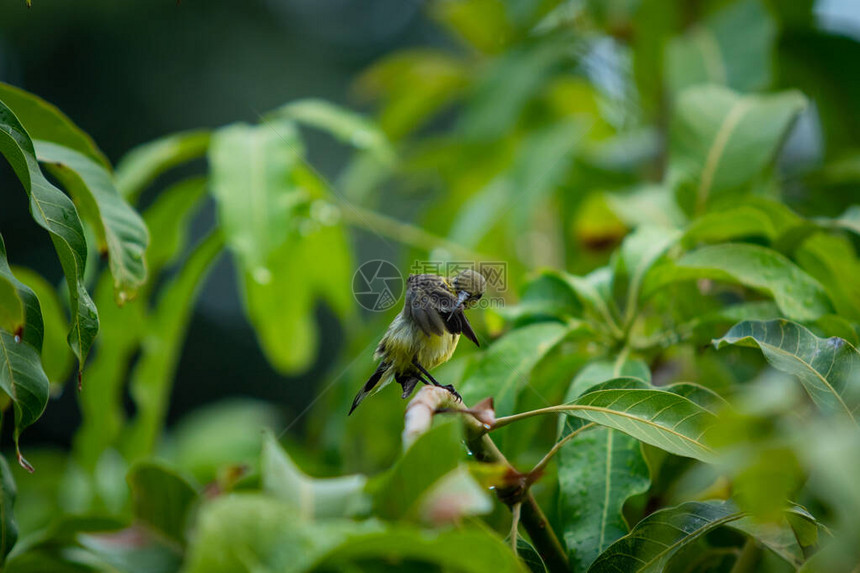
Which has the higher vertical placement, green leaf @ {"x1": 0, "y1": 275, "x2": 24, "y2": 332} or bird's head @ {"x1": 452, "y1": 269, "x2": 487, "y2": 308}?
green leaf @ {"x1": 0, "y1": 275, "x2": 24, "y2": 332}

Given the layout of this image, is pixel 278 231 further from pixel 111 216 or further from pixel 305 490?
pixel 305 490

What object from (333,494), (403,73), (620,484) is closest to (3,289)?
(333,494)

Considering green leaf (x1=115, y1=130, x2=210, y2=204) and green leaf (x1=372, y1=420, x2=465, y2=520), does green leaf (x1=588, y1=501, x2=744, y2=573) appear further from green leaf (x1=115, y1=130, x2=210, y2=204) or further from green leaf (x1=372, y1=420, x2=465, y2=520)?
green leaf (x1=115, y1=130, x2=210, y2=204)

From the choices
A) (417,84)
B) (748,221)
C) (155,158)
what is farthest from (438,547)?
(417,84)

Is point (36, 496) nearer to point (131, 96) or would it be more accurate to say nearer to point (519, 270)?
point (519, 270)

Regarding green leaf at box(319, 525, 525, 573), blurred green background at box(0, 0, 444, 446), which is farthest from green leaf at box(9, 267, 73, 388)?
blurred green background at box(0, 0, 444, 446)

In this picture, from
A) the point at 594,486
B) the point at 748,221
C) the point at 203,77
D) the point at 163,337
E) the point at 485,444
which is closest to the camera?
the point at 485,444

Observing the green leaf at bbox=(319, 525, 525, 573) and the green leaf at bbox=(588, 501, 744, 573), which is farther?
the green leaf at bbox=(588, 501, 744, 573)
